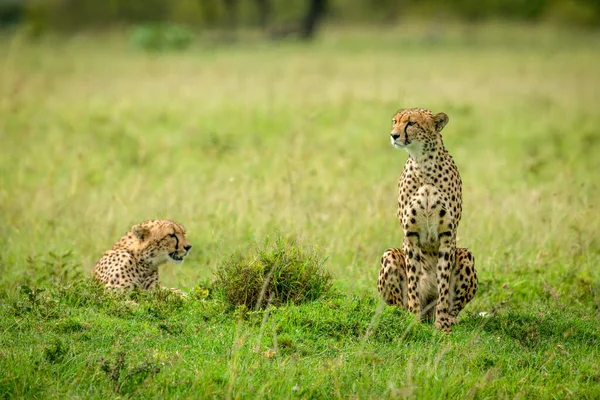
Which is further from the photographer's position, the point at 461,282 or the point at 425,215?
the point at 461,282

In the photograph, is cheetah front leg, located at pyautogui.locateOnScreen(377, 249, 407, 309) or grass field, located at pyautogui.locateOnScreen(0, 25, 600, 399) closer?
grass field, located at pyautogui.locateOnScreen(0, 25, 600, 399)

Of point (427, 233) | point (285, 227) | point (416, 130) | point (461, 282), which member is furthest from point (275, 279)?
point (285, 227)

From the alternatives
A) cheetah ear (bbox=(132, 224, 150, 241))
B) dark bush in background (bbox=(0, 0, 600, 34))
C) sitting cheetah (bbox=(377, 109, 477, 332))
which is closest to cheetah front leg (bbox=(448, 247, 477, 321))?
sitting cheetah (bbox=(377, 109, 477, 332))

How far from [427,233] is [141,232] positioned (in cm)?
220

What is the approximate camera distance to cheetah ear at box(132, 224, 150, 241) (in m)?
6.40

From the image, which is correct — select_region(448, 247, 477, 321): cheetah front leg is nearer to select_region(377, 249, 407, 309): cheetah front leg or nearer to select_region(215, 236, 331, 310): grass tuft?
select_region(377, 249, 407, 309): cheetah front leg

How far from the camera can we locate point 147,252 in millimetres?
6402

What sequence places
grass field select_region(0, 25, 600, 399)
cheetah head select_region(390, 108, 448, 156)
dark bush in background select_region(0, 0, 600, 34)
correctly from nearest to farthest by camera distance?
grass field select_region(0, 25, 600, 399) → cheetah head select_region(390, 108, 448, 156) → dark bush in background select_region(0, 0, 600, 34)

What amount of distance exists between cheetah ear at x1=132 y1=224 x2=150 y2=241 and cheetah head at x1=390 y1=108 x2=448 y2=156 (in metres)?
2.11

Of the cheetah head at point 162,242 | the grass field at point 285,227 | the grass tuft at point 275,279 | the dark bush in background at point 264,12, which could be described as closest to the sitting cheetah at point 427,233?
the grass field at point 285,227

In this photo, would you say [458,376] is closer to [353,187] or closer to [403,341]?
[403,341]

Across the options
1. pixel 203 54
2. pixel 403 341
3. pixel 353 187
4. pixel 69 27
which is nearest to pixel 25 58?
pixel 203 54

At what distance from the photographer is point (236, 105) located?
15172 millimetres

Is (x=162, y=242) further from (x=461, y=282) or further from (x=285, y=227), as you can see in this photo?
(x=461, y=282)
